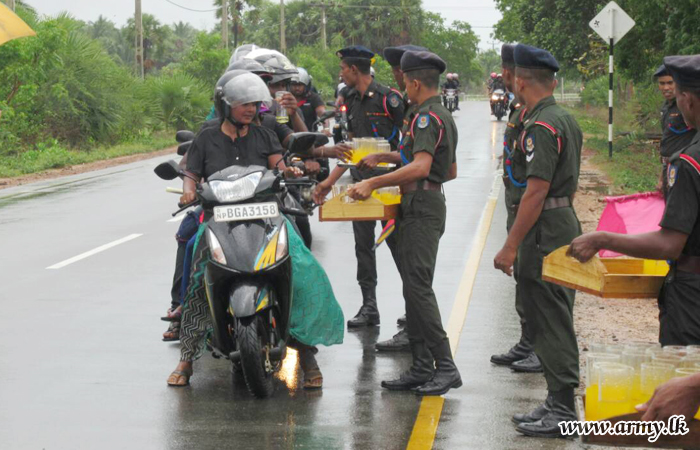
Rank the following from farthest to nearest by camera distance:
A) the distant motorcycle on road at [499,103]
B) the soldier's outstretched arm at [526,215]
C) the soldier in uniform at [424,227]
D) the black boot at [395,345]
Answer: the distant motorcycle on road at [499,103] → the black boot at [395,345] → the soldier in uniform at [424,227] → the soldier's outstretched arm at [526,215]

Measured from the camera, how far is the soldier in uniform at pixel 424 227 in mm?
6988

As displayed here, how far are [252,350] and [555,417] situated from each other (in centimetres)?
172

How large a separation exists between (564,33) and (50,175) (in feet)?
63.7

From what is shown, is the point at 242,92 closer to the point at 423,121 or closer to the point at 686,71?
the point at 423,121

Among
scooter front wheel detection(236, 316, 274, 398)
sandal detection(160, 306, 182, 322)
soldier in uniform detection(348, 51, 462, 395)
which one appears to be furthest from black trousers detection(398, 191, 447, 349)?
sandal detection(160, 306, 182, 322)

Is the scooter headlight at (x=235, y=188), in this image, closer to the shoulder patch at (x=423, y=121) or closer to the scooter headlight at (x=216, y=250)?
the scooter headlight at (x=216, y=250)

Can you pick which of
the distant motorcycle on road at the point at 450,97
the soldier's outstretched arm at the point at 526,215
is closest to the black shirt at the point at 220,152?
the soldier's outstretched arm at the point at 526,215

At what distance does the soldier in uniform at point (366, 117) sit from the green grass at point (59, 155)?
50.7 feet

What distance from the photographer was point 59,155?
26516 mm

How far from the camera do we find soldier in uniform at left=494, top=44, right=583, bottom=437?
19.7 feet

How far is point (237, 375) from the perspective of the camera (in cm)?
743

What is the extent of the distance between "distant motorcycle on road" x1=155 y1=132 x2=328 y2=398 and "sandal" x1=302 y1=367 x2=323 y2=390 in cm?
28

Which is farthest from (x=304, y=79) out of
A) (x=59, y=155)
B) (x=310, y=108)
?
(x=59, y=155)

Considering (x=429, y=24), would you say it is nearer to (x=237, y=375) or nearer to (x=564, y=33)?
(x=564, y=33)
